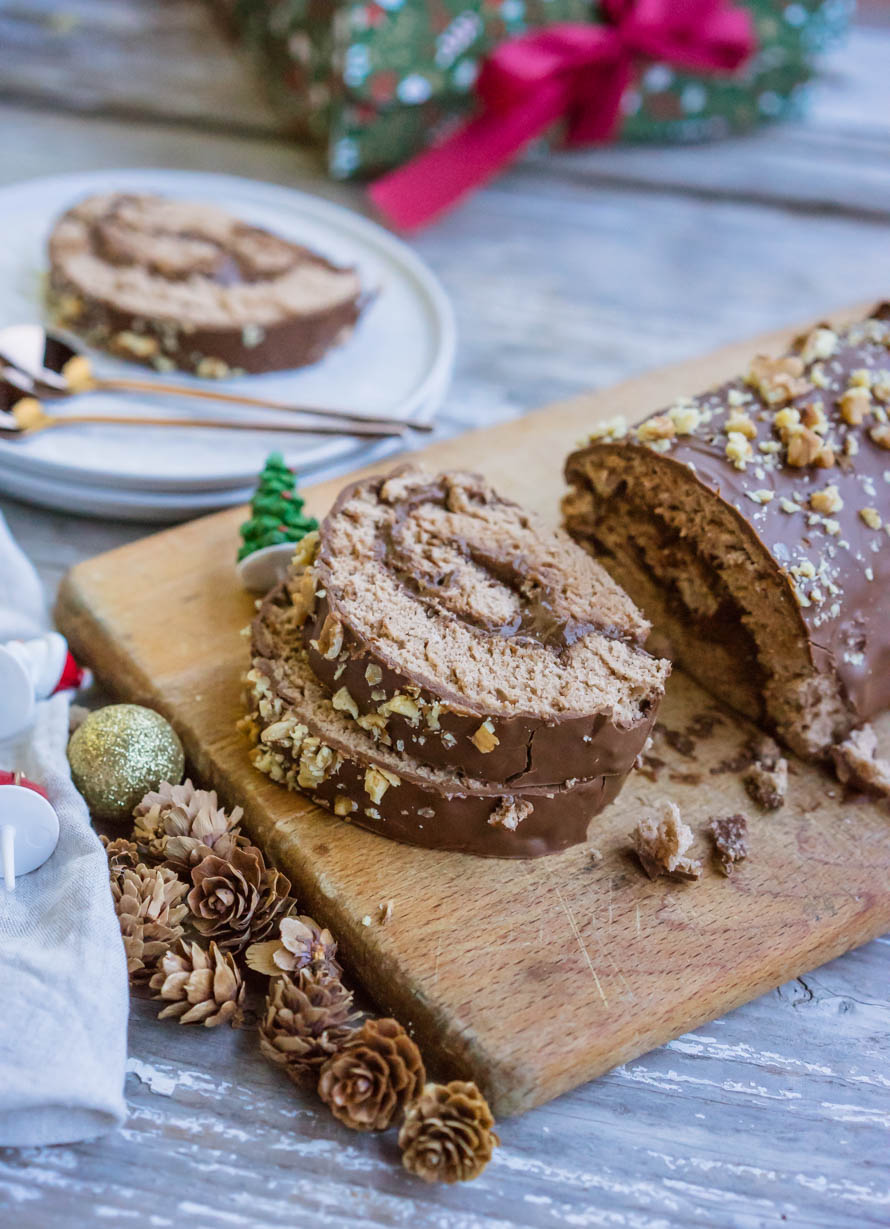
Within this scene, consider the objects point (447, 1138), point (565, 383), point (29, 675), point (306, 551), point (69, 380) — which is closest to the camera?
point (447, 1138)

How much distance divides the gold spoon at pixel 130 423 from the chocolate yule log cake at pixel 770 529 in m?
0.60

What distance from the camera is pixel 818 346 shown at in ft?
8.44

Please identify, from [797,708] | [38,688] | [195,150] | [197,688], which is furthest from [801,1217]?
[195,150]

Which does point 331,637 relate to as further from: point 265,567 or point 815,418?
point 815,418

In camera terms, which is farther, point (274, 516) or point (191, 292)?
point (191, 292)

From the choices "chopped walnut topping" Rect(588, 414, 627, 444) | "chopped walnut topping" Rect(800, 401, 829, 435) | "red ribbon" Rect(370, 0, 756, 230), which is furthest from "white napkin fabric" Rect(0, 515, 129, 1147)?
"red ribbon" Rect(370, 0, 756, 230)

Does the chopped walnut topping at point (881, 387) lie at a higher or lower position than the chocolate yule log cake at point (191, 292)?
higher

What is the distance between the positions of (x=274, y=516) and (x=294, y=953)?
3.26 ft

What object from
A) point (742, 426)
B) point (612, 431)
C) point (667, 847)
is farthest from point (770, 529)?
point (667, 847)

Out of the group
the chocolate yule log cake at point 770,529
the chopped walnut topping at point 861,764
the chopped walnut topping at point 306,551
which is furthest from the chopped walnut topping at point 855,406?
the chopped walnut topping at point 306,551

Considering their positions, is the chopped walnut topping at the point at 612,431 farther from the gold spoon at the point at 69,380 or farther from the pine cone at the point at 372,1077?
the pine cone at the point at 372,1077

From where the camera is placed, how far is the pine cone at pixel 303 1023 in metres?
1.72

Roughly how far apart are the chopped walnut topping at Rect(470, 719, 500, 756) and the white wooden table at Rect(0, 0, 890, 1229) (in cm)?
56

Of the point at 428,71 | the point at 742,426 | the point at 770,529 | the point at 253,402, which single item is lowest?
the point at 253,402
